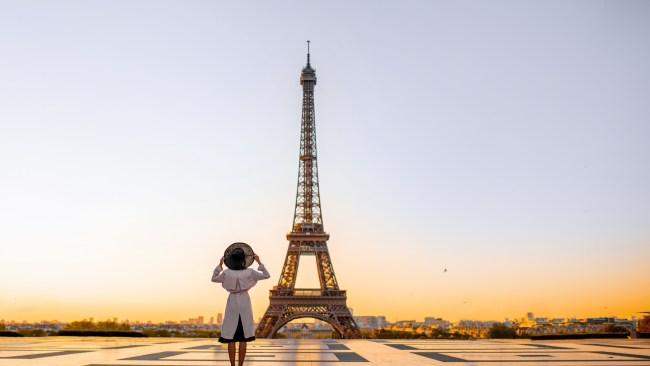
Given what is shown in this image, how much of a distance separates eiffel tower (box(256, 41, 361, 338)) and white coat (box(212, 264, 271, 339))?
143 feet

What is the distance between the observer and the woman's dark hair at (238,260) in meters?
7.45

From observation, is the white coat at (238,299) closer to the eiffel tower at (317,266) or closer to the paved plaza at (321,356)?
the paved plaza at (321,356)

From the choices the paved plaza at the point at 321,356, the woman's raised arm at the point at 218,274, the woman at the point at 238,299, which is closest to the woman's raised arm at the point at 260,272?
the woman at the point at 238,299

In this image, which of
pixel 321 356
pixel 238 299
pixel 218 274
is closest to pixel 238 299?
pixel 238 299

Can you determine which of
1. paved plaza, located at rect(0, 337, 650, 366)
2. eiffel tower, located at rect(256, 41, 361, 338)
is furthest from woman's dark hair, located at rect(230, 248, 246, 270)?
eiffel tower, located at rect(256, 41, 361, 338)

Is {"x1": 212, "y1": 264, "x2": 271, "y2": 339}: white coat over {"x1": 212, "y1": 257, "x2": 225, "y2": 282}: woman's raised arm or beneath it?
beneath

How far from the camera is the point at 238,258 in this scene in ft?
24.5

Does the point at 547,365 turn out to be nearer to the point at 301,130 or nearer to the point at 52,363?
the point at 52,363

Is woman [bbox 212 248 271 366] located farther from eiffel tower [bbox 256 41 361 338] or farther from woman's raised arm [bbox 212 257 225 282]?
eiffel tower [bbox 256 41 361 338]

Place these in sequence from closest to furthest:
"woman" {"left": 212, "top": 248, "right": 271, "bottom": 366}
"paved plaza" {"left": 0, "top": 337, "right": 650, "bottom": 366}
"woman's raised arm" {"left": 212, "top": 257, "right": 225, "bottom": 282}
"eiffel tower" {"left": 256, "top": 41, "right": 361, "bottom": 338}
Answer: "woman" {"left": 212, "top": 248, "right": 271, "bottom": 366}, "woman's raised arm" {"left": 212, "top": 257, "right": 225, "bottom": 282}, "paved plaza" {"left": 0, "top": 337, "right": 650, "bottom": 366}, "eiffel tower" {"left": 256, "top": 41, "right": 361, "bottom": 338}

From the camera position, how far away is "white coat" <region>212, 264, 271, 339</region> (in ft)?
23.9

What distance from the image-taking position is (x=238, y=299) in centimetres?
734

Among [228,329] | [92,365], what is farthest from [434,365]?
[92,365]

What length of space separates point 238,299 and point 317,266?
47.8 meters
